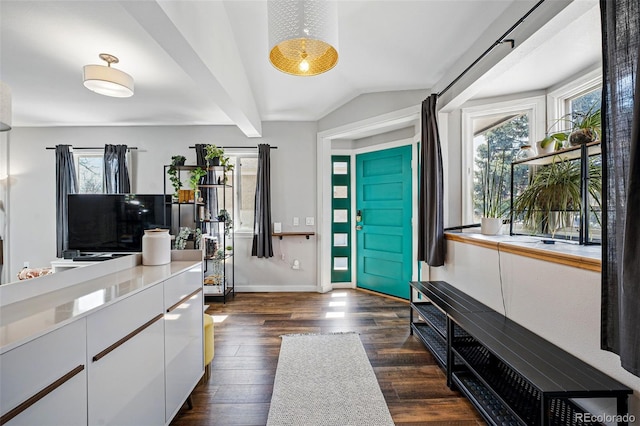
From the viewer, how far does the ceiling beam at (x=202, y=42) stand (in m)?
1.40

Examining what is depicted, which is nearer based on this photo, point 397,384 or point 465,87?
point 397,384

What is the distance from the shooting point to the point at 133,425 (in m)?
1.18

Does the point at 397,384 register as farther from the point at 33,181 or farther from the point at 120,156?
the point at 33,181

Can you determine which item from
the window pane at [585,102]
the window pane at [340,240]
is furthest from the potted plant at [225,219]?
the window pane at [585,102]

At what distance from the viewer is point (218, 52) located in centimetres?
211

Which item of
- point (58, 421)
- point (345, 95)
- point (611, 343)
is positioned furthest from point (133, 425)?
point (345, 95)

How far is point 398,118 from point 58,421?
340cm

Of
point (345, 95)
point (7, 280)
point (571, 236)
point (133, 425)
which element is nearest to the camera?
point (7, 280)

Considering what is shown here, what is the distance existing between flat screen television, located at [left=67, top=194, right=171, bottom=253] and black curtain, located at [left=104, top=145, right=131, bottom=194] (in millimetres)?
869

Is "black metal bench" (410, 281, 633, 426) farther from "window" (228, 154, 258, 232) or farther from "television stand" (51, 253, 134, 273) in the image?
"window" (228, 154, 258, 232)

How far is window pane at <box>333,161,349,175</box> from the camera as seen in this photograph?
4.36 metres

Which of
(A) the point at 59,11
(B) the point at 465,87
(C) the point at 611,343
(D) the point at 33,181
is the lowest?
(C) the point at 611,343

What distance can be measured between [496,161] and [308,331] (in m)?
2.49

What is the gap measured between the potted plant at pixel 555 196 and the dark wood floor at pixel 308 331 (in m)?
1.34
